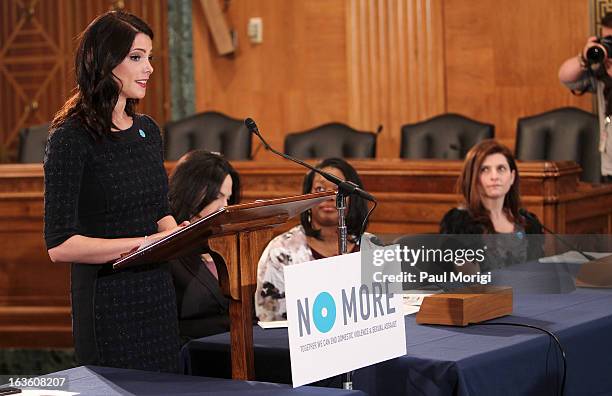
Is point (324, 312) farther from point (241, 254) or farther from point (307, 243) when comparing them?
point (307, 243)

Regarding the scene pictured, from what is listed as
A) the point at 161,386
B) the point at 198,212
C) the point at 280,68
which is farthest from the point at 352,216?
the point at 280,68

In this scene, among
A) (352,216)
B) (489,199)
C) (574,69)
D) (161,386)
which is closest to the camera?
(161,386)

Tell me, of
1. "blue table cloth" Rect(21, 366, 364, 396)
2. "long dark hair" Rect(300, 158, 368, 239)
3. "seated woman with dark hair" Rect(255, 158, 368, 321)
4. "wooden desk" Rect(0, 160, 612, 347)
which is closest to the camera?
"blue table cloth" Rect(21, 366, 364, 396)

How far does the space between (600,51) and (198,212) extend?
1.96 metres

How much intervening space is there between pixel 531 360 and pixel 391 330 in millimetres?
412

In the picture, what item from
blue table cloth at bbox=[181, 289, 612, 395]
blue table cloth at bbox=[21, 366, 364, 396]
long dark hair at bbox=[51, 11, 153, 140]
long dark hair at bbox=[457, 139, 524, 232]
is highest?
long dark hair at bbox=[51, 11, 153, 140]

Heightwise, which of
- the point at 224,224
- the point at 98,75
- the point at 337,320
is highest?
the point at 98,75

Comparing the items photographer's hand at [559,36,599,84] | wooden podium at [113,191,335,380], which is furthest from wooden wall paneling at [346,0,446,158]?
wooden podium at [113,191,335,380]

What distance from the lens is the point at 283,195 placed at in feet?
19.9

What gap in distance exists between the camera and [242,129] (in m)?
7.06

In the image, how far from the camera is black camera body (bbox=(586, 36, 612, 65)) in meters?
4.85

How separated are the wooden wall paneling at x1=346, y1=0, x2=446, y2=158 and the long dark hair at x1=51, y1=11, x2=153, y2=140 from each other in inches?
198

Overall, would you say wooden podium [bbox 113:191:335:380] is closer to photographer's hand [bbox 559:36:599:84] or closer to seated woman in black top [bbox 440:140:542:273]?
seated woman in black top [bbox 440:140:542:273]

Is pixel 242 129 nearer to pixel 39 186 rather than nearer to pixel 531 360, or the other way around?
pixel 39 186
